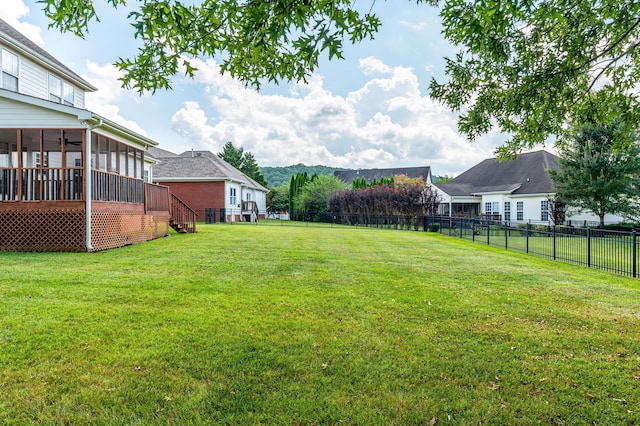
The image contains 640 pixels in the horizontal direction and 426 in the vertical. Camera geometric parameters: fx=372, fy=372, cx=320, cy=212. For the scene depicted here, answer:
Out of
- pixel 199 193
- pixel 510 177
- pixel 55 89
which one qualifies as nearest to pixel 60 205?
pixel 55 89

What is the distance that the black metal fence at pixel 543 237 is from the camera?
31.2 ft

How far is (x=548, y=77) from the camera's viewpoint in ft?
18.5

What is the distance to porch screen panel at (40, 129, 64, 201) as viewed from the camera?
10.8 meters

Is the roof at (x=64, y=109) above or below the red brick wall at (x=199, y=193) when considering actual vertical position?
above

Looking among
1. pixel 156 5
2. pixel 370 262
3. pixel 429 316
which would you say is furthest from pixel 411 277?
pixel 156 5

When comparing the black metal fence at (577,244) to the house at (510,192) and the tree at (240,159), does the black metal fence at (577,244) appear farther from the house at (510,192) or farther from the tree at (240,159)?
the tree at (240,159)

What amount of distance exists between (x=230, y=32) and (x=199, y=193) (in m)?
27.6

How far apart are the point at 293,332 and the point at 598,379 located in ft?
9.57

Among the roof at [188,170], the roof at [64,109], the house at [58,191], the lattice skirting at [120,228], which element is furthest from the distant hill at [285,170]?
the roof at [64,109]

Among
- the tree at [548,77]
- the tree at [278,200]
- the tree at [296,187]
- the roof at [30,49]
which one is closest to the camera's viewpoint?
the tree at [548,77]

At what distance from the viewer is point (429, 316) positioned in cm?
496

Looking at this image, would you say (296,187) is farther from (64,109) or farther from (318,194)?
(64,109)

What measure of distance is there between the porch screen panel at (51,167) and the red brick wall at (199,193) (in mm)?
13524

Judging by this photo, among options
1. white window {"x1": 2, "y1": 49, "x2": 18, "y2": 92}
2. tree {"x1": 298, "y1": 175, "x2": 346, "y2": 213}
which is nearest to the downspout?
white window {"x1": 2, "y1": 49, "x2": 18, "y2": 92}
